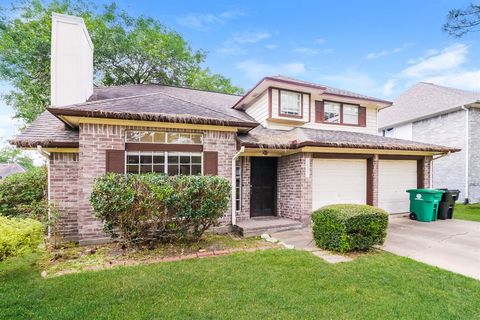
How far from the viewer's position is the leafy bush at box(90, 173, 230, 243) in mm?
4902

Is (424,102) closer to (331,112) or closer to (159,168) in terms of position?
(331,112)

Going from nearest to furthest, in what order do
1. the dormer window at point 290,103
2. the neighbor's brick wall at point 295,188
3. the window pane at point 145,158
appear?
the window pane at point 145,158 → the neighbor's brick wall at point 295,188 → the dormer window at point 290,103

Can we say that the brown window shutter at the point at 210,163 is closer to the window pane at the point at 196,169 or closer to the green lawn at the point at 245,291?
the window pane at the point at 196,169

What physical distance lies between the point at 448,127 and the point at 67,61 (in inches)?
799

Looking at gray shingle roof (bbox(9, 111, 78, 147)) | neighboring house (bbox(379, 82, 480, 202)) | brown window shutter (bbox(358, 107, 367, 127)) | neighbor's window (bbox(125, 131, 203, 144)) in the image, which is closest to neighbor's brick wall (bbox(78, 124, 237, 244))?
neighbor's window (bbox(125, 131, 203, 144))

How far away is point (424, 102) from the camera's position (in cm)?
1698

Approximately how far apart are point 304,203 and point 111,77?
16.8 meters

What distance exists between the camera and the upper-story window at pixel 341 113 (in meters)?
11.0

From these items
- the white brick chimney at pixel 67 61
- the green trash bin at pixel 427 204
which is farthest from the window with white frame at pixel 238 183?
the green trash bin at pixel 427 204

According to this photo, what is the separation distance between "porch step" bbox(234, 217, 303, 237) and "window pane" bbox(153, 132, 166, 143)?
338cm

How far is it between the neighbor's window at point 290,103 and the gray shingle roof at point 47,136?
7.43m

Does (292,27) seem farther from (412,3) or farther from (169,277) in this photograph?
(169,277)

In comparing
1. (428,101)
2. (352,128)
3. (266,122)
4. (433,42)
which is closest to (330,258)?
(266,122)

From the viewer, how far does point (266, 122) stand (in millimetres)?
9891
